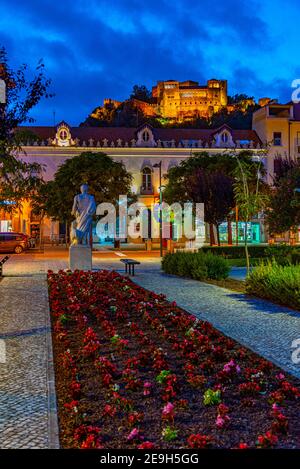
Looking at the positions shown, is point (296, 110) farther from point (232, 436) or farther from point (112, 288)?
point (232, 436)

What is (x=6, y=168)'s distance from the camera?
39.5ft

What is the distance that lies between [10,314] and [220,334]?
4869 millimetres

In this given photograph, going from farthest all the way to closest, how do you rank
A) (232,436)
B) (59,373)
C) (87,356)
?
(87,356) → (59,373) → (232,436)

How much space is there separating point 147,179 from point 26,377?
181 feet

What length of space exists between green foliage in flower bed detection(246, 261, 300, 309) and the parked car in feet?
94.4

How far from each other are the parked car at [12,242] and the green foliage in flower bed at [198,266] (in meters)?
21.8

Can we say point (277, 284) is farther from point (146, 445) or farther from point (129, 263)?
point (146, 445)

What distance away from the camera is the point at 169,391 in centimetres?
654

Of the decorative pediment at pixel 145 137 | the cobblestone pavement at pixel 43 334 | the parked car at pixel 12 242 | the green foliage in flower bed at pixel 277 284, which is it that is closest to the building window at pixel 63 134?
A: the decorative pediment at pixel 145 137

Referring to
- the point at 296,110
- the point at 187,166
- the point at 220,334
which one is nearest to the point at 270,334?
the point at 220,334

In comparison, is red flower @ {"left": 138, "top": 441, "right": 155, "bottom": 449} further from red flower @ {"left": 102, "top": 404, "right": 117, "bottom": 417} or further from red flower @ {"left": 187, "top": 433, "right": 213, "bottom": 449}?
red flower @ {"left": 102, "top": 404, "right": 117, "bottom": 417}

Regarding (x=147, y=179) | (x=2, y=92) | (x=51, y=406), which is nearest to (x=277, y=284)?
(x=2, y=92)

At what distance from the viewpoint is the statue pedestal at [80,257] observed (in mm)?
23641

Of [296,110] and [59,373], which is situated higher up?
[296,110]
